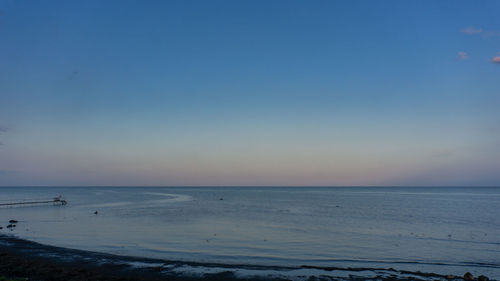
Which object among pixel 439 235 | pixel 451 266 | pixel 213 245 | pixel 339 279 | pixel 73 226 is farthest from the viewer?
pixel 73 226

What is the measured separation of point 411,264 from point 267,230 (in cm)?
1952

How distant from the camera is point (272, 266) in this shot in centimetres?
2445

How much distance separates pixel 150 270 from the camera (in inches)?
878

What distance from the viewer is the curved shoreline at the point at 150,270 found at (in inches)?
815

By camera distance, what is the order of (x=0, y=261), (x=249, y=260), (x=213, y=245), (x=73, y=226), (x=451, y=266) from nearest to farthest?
(x=0, y=261), (x=451, y=266), (x=249, y=260), (x=213, y=245), (x=73, y=226)

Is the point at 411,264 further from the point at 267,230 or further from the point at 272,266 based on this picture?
the point at 267,230

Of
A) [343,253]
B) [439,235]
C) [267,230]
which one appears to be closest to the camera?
[343,253]

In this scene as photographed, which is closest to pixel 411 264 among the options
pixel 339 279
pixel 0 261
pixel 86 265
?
pixel 339 279

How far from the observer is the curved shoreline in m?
20.7

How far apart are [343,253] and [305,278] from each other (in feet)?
30.9

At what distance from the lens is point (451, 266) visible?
2472cm

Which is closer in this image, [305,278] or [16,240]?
[305,278]

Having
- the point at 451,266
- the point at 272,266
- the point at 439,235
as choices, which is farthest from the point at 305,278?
the point at 439,235

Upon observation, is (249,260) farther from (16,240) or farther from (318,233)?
(16,240)
